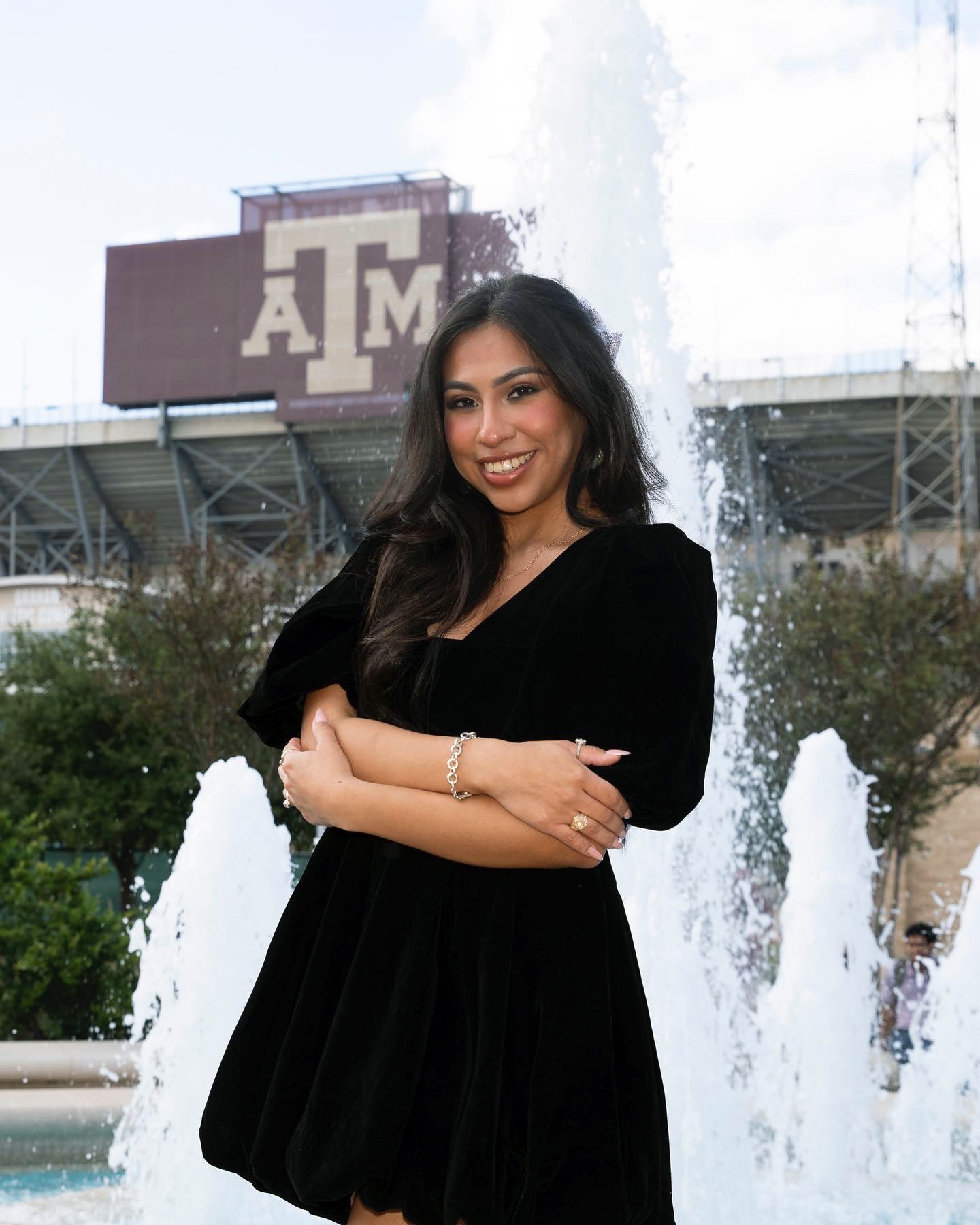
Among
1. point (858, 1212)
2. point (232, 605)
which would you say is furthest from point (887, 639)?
point (858, 1212)

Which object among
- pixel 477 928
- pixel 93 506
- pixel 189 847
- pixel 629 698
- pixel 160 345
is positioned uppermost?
pixel 160 345

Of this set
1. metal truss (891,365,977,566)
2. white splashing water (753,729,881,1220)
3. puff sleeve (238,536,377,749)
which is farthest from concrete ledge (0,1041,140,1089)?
metal truss (891,365,977,566)

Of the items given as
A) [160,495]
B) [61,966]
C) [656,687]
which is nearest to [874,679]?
[61,966]

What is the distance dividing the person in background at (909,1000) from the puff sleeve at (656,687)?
19.2 ft

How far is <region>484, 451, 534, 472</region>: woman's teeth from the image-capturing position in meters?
1.86

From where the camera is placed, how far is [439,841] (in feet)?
5.40

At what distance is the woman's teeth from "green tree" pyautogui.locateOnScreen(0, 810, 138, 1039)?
21.5 ft

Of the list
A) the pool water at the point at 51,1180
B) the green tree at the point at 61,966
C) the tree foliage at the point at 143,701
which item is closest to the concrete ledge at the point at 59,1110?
the pool water at the point at 51,1180

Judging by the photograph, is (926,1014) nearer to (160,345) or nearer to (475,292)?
(475,292)

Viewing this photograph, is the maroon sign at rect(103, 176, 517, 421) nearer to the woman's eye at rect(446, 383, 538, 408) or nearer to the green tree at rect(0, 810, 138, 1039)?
the green tree at rect(0, 810, 138, 1039)

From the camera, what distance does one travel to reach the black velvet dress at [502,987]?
156cm

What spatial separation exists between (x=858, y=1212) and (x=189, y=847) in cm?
282

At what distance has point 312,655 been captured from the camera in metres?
1.84

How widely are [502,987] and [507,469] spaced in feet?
2.15
